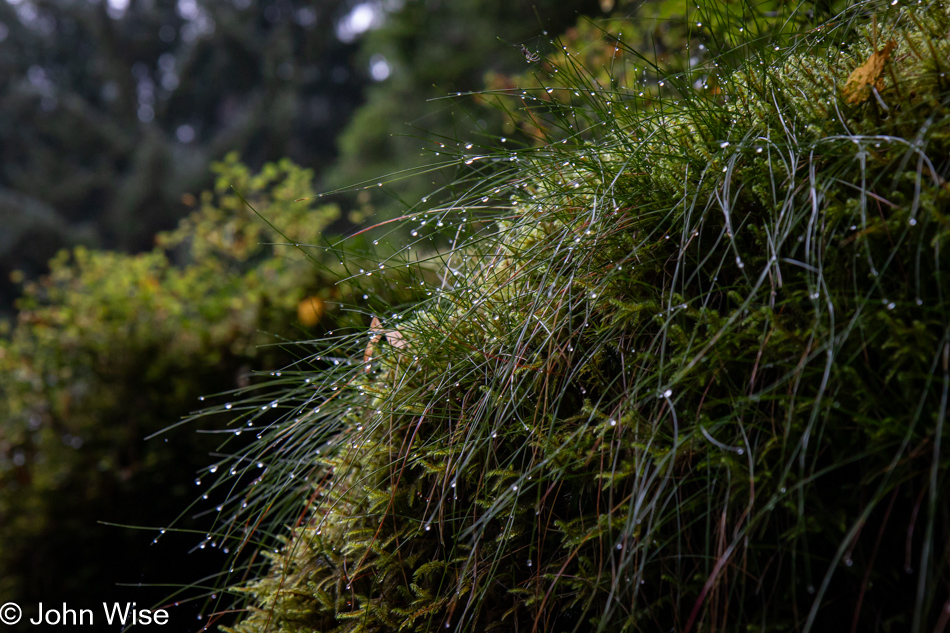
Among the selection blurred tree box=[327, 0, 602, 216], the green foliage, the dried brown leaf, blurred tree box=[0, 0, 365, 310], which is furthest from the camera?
blurred tree box=[0, 0, 365, 310]

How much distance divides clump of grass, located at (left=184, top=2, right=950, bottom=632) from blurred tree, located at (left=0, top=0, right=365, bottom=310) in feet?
45.0

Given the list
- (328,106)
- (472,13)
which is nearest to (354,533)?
(472,13)

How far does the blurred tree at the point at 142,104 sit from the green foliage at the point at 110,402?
11.0 meters

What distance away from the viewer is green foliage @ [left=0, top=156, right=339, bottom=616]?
241cm

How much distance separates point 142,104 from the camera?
1505 centimetres

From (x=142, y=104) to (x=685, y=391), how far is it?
17724 millimetres

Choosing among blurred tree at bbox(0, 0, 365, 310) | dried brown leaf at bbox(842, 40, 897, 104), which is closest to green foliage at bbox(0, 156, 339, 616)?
dried brown leaf at bbox(842, 40, 897, 104)

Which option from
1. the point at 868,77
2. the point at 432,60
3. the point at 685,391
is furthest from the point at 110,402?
the point at 432,60

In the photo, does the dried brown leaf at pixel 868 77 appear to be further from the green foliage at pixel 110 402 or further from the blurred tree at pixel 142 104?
the blurred tree at pixel 142 104

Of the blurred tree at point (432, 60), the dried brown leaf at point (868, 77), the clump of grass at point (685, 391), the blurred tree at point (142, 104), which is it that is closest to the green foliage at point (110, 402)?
the clump of grass at point (685, 391)

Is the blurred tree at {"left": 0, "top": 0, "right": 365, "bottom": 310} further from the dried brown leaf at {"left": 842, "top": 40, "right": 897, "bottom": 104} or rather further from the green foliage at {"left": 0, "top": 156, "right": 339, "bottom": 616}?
the dried brown leaf at {"left": 842, "top": 40, "right": 897, "bottom": 104}

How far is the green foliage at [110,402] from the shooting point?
241 centimetres

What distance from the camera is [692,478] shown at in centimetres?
84

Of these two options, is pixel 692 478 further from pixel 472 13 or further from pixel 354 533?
pixel 472 13
